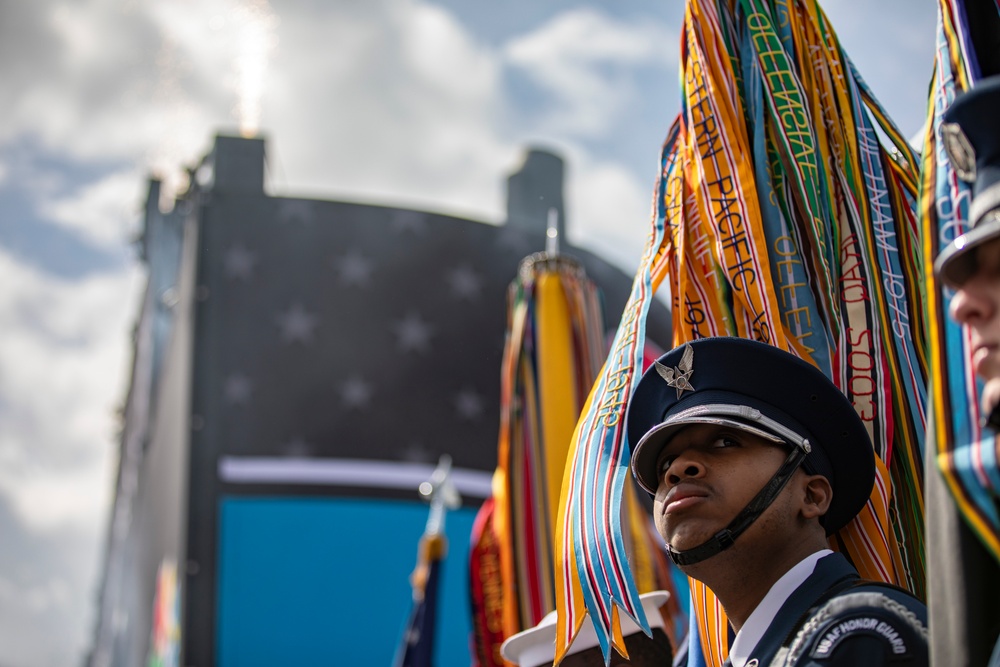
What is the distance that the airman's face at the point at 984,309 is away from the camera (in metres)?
1.38

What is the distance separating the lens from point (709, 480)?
2.19 meters

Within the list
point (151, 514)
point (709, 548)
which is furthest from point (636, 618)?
point (151, 514)

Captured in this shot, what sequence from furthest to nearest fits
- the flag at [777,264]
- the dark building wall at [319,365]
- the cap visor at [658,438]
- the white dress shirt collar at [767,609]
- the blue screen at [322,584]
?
1. the dark building wall at [319,365]
2. the blue screen at [322,584]
3. the flag at [777,264]
4. the cap visor at [658,438]
5. the white dress shirt collar at [767,609]

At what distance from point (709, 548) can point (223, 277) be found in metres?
10.6

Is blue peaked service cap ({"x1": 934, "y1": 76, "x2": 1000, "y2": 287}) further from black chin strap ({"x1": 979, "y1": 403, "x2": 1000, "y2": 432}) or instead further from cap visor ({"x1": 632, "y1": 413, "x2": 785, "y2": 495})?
cap visor ({"x1": 632, "y1": 413, "x2": 785, "y2": 495})

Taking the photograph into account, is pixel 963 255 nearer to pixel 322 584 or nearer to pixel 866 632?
pixel 866 632

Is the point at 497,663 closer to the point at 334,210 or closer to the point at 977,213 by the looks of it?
the point at 977,213

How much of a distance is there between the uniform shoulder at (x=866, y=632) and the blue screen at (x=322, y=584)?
921 centimetres

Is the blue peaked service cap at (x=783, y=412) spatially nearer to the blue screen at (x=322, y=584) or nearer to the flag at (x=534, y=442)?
the flag at (x=534, y=442)

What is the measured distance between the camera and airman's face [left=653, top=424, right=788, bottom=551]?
7.10 feet

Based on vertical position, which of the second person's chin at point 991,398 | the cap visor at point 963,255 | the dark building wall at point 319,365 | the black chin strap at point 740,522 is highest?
the dark building wall at point 319,365

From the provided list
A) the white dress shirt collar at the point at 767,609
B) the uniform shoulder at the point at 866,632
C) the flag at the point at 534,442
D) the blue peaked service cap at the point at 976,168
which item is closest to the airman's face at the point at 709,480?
the white dress shirt collar at the point at 767,609

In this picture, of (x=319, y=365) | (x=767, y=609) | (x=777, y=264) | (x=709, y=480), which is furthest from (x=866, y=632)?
(x=319, y=365)

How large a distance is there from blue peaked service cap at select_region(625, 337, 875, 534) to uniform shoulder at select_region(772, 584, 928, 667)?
0.40 meters
